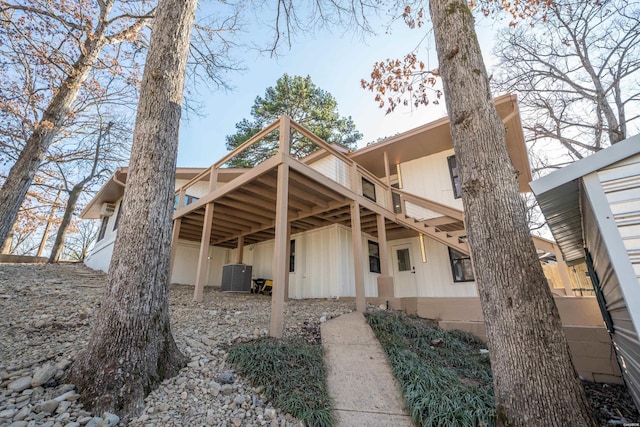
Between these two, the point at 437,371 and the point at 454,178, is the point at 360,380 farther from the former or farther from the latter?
the point at 454,178

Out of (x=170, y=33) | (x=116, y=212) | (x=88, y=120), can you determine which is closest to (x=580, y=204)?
(x=170, y=33)

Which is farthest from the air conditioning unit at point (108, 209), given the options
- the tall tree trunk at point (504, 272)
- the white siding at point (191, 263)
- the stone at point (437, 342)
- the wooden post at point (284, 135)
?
the tall tree trunk at point (504, 272)

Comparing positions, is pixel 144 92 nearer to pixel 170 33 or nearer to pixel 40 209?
pixel 170 33

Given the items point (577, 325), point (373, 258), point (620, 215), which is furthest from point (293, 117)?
point (620, 215)

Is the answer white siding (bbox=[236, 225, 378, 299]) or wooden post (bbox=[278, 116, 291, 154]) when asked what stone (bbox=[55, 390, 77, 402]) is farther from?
white siding (bbox=[236, 225, 378, 299])

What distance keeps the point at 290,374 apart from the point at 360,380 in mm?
848

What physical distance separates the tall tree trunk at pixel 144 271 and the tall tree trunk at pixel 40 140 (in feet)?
12.5

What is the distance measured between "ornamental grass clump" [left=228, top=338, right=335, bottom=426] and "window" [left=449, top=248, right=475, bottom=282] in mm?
6116

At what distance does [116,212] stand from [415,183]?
12.0m

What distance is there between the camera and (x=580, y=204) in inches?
120

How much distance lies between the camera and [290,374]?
10.4ft

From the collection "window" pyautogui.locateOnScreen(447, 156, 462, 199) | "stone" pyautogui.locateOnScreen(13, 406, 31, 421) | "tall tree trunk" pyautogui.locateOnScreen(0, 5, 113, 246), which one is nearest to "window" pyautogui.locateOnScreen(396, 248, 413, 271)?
"window" pyautogui.locateOnScreen(447, 156, 462, 199)

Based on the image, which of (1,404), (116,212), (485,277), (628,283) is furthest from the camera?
(116,212)

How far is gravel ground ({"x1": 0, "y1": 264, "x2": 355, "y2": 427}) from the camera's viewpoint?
2.22 metres
